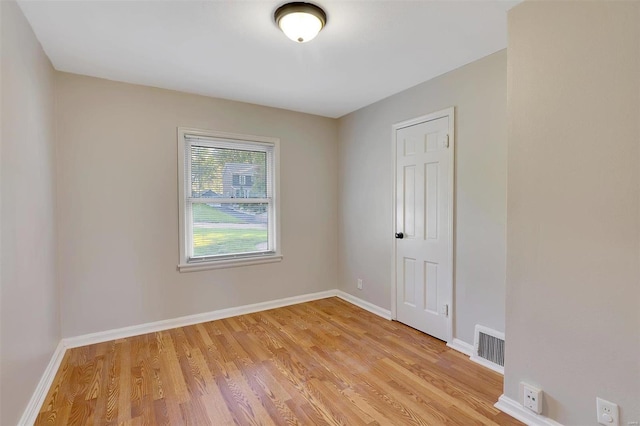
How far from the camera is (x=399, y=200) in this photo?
3230 millimetres

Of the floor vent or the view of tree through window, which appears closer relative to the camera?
the floor vent

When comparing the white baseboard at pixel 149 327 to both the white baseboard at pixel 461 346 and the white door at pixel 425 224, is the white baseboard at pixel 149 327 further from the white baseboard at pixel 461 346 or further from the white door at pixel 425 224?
the white baseboard at pixel 461 346

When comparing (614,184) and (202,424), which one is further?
(202,424)

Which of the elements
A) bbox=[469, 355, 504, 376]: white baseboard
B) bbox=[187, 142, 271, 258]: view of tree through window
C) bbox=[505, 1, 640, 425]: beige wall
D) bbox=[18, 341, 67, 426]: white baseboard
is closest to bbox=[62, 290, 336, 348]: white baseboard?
bbox=[18, 341, 67, 426]: white baseboard

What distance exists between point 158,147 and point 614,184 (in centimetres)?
348

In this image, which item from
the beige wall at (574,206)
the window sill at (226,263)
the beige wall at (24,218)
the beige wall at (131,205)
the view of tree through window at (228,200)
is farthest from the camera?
the view of tree through window at (228,200)

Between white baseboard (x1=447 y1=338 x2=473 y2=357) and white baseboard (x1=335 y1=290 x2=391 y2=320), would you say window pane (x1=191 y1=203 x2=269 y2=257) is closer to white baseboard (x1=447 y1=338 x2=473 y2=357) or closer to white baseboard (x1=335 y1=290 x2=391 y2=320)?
white baseboard (x1=335 y1=290 x2=391 y2=320)

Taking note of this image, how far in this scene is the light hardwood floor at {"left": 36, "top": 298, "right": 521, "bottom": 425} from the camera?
1.83 meters

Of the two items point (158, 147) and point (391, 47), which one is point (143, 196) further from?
point (391, 47)

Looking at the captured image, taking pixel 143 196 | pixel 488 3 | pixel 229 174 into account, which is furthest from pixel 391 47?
pixel 143 196

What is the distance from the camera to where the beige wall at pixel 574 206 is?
55.4 inches

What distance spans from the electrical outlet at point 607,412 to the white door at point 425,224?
125 centimetres

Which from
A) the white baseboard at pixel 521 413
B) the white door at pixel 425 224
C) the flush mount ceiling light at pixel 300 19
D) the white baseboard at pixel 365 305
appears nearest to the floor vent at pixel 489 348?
the white door at pixel 425 224

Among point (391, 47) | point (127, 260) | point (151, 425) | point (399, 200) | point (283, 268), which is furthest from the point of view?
point (283, 268)
